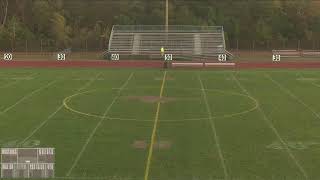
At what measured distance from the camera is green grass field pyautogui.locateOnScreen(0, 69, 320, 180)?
47.0ft

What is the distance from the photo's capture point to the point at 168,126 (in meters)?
19.2

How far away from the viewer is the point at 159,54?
4703 cm

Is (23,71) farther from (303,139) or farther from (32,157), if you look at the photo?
(32,157)

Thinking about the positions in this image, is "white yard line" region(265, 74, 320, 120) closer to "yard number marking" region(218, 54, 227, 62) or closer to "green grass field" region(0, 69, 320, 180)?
"green grass field" region(0, 69, 320, 180)

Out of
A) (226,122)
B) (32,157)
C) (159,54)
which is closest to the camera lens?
(32,157)

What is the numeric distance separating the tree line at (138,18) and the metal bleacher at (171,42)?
193 inches

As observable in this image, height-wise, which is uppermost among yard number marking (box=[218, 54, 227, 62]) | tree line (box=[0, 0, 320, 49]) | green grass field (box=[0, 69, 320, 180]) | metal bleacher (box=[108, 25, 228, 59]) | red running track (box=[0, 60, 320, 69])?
tree line (box=[0, 0, 320, 49])

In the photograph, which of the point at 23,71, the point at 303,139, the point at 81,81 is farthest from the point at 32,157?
the point at 23,71

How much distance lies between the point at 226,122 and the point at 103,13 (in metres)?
44.1
